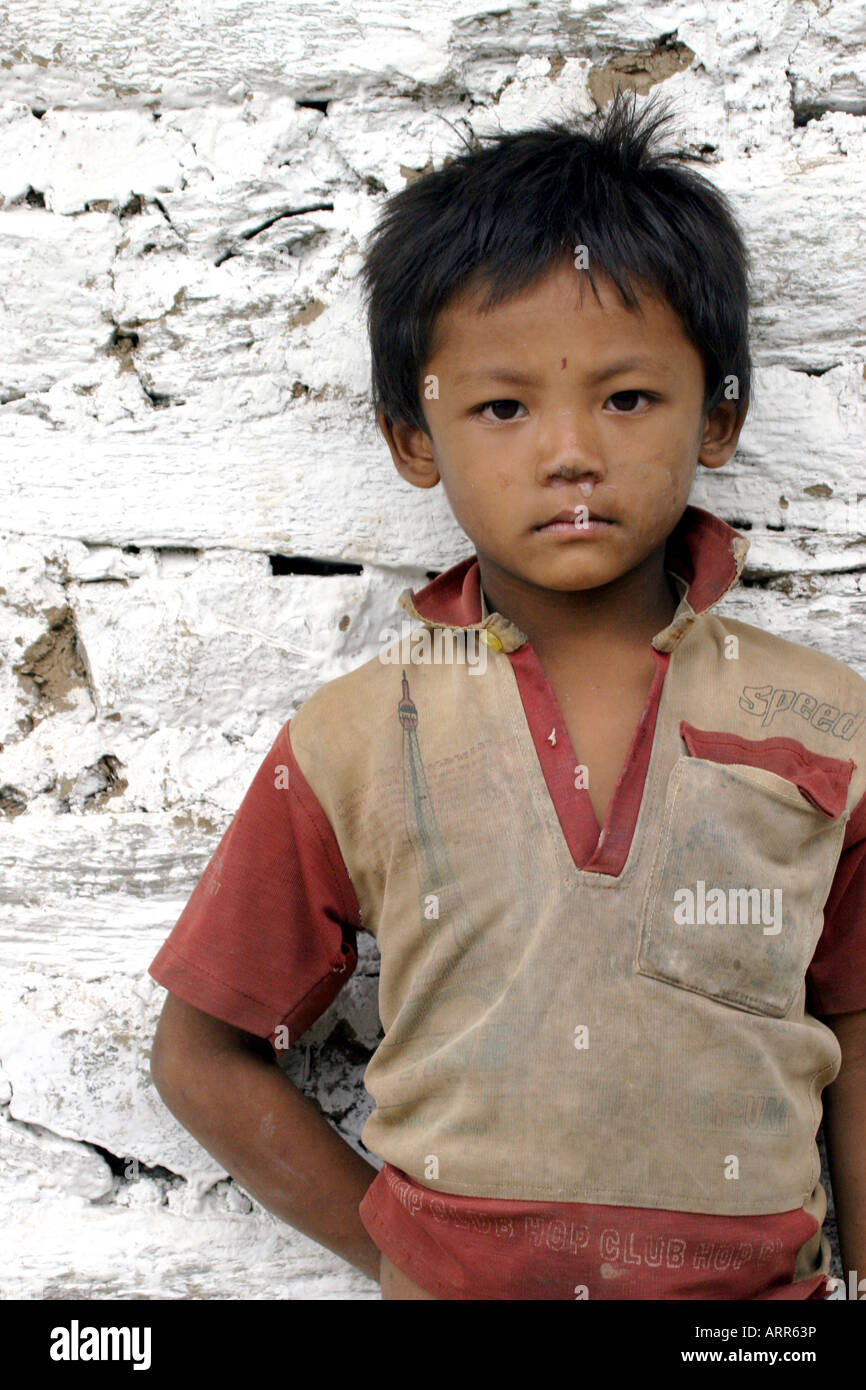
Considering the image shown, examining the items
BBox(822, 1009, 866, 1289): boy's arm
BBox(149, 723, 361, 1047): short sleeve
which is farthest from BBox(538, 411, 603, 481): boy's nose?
BBox(822, 1009, 866, 1289): boy's arm

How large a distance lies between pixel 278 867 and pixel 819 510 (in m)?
0.87

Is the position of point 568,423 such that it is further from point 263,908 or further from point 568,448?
point 263,908

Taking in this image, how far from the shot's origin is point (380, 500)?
162cm

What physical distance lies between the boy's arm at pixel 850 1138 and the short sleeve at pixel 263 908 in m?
0.62

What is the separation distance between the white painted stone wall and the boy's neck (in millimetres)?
239

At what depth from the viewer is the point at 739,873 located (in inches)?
49.9

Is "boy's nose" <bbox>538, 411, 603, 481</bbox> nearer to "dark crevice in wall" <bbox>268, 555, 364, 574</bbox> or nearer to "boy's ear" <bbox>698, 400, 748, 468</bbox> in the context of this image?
"boy's ear" <bbox>698, 400, 748, 468</bbox>

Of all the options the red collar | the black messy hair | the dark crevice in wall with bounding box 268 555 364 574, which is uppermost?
the black messy hair

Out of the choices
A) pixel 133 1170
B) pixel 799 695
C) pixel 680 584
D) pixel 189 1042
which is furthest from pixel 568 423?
pixel 133 1170

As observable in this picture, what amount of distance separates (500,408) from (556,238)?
19 centimetres

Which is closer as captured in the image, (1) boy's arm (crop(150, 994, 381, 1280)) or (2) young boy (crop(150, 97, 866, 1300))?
(2) young boy (crop(150, 97, 866, 1300))

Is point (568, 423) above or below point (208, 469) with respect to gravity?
above

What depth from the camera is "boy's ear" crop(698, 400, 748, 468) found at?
1.42 metres

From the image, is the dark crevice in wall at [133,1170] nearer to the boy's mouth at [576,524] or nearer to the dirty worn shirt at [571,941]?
the dirty worn shirt at [571,941]
